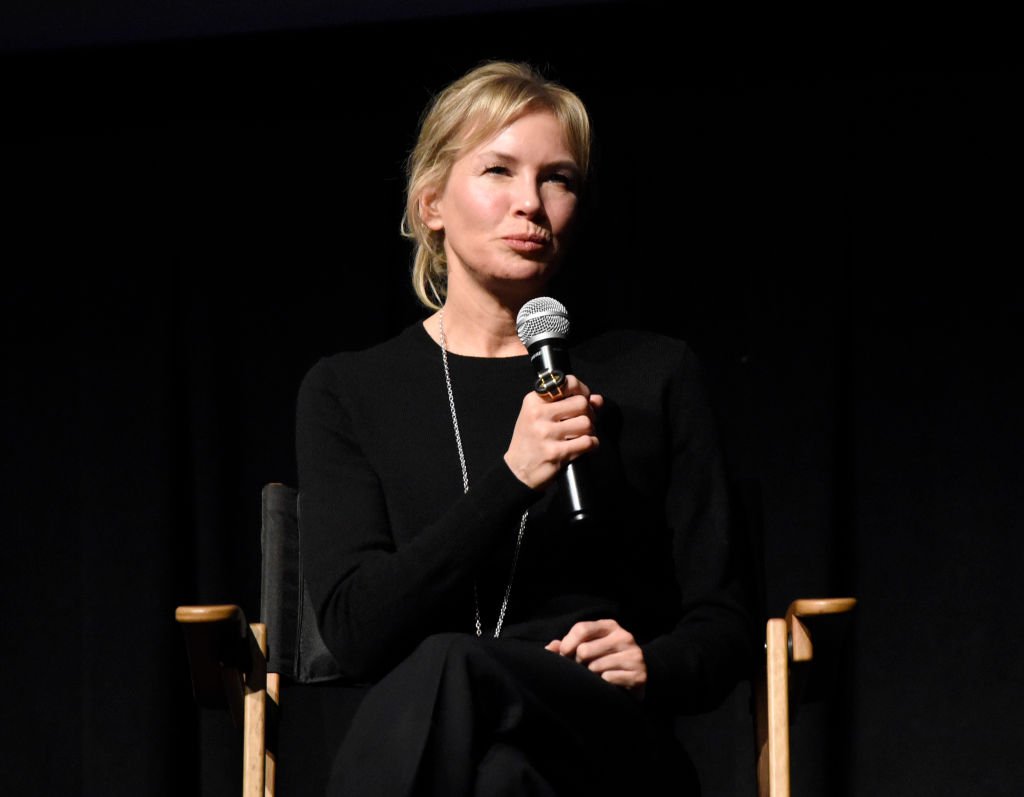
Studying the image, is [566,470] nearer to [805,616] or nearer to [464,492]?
[464,492]

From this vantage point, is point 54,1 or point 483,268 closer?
point 483,268

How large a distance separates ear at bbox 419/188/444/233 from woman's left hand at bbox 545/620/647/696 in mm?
711

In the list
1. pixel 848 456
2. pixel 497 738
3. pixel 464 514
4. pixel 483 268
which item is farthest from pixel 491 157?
pixel 848 456

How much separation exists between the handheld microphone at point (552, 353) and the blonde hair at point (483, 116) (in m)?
0.35

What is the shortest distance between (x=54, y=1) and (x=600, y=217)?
1.30 meters

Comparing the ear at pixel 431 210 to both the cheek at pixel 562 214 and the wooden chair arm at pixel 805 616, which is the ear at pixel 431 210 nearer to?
the cheek at pixel 562 214

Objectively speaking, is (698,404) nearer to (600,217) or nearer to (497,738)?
(497,738)

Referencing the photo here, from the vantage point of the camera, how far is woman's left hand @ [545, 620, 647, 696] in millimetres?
1519

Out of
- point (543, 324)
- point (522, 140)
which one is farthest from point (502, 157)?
point (543, 324)

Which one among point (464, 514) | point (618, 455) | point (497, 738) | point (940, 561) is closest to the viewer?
point (497, 738)

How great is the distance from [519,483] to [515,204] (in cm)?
45

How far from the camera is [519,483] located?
5.07ft

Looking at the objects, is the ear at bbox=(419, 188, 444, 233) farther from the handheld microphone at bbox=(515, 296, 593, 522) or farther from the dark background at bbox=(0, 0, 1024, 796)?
the dark background at bbox=(0, 0, 1024, 796)

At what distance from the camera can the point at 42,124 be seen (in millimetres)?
3127
